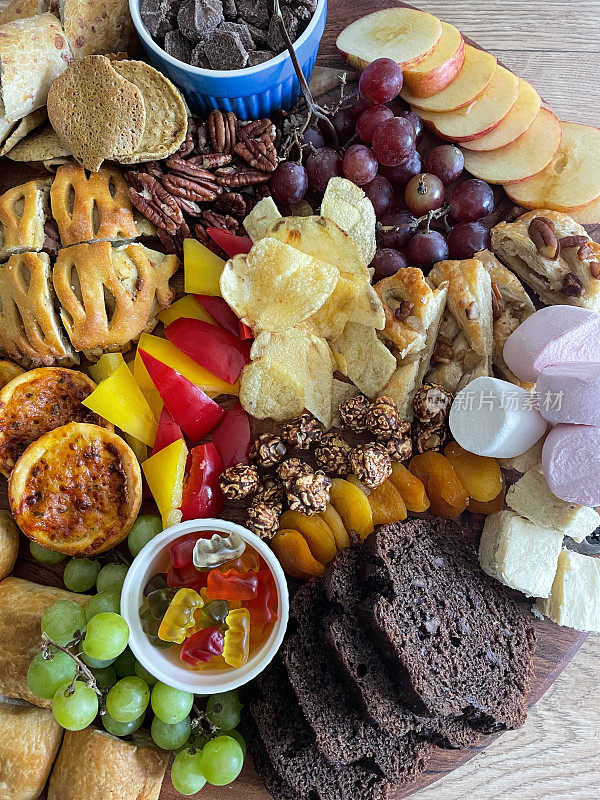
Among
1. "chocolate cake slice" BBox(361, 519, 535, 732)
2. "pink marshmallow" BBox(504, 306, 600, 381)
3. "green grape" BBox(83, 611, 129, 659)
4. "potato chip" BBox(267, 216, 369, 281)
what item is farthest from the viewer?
"potato chip" BBox(267, 216, 369, 281)

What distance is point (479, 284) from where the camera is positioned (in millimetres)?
1542

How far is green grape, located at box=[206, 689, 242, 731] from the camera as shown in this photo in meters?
1.43

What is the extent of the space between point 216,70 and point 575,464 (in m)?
1.19

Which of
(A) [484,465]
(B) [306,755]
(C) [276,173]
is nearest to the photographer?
(B) [306,755]

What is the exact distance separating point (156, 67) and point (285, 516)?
1137mm

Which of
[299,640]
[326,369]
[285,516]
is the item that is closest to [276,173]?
[326,369]

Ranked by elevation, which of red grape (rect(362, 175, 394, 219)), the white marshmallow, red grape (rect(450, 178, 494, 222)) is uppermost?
red grape (rect(362, 175, 394, 219))

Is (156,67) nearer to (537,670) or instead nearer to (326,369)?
(326,369)

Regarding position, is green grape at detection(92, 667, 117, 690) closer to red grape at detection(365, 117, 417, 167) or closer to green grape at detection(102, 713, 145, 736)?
green grape at detection(102, 713, 145, 736)

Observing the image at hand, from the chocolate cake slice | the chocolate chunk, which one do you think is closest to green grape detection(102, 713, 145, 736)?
the chocolate cake slice

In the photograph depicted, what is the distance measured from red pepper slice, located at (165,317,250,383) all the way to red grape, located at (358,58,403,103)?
688 millimetres

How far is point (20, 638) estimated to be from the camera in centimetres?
143

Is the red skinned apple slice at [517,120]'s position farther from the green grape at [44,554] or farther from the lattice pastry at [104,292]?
the green grape at [44,554]

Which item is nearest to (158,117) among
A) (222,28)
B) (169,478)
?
(222,28)
